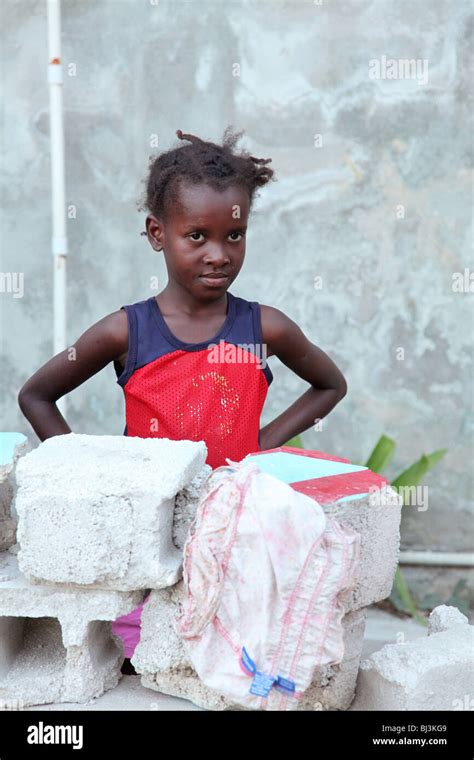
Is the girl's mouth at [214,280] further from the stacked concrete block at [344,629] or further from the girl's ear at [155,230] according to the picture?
the stacked concrete block at [344,629]

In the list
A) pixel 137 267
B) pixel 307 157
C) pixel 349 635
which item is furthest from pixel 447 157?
pixel 349 635

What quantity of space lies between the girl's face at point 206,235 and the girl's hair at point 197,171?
0.12 feet

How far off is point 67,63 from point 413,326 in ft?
7.85

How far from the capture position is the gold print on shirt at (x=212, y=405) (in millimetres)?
3262

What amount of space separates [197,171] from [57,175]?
2.07 meters

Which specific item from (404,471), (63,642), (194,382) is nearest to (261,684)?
(63,642)

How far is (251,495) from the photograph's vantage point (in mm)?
2404

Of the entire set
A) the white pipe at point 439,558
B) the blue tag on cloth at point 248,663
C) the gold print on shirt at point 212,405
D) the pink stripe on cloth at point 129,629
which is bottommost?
the white pipe at point 439,558

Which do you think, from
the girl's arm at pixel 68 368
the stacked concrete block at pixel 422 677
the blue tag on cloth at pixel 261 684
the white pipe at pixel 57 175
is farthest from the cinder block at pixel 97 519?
the white pipe at pixel 57 175

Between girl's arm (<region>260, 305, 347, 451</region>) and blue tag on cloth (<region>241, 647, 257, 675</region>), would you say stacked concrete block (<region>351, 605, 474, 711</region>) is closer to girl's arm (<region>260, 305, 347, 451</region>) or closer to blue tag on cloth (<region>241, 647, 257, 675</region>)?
blue tag on cloth (<region>241, 647, 257, 675</region>)

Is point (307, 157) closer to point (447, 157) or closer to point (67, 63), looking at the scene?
point (447, 157)

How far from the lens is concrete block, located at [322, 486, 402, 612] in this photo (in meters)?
2.67

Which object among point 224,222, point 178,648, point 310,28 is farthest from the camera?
point 310,28

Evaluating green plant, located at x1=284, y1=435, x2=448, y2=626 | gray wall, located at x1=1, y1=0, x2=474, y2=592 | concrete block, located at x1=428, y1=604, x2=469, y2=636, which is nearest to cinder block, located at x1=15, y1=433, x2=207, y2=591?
concrete block, located at x1=428, y1=604, x2=469, y2=636
